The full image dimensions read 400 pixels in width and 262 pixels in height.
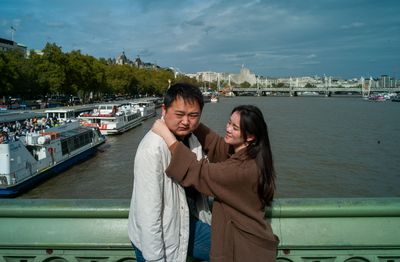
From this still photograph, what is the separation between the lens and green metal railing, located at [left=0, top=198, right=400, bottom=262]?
2.27 m

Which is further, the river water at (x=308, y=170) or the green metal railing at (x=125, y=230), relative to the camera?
the river water at (x=308, y=170)

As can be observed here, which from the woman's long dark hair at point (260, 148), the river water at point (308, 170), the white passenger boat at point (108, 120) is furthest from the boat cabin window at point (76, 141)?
the woman's long dark hair at point (260, 148)

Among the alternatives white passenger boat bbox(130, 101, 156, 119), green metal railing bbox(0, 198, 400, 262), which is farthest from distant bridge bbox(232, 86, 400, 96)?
green metal railing bbox(0, 198, 400, 262)

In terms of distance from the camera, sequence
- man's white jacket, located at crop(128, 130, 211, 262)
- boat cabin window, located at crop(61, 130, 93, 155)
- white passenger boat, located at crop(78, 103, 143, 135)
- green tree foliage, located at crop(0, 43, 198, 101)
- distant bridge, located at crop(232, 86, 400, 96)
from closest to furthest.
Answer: man's white jacket, located at crop(128, 130, 211, 262) → boat cabin window, located at crop(61, 130, 93, 155) → white passenger boat, located at crop(78, 103, 143, 135) → green tree foliage, located at crop(0, 43, 198, 101) → distant bridge, located at crop(232, 86, 400, 96)

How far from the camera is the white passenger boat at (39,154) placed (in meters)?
14.6

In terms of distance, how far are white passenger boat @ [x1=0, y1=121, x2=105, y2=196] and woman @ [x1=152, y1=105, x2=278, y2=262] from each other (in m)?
14.1

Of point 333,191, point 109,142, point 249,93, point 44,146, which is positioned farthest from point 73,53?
point 249,93

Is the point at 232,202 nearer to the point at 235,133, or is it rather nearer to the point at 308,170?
the point at 235,133

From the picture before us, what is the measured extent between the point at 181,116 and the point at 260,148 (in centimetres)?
50

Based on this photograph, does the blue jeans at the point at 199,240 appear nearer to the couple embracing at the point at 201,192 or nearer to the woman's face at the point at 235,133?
the couple embracing at the point at 201,192

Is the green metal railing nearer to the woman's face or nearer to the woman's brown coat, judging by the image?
the woman's brown coat

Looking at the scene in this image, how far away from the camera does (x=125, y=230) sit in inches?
93.2

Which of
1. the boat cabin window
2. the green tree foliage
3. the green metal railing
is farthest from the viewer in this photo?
the green tree foliage

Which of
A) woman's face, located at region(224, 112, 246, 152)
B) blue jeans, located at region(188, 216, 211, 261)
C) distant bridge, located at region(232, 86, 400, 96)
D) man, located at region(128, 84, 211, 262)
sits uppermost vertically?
distant bridge, located at region(232, 86, 400, 96)
